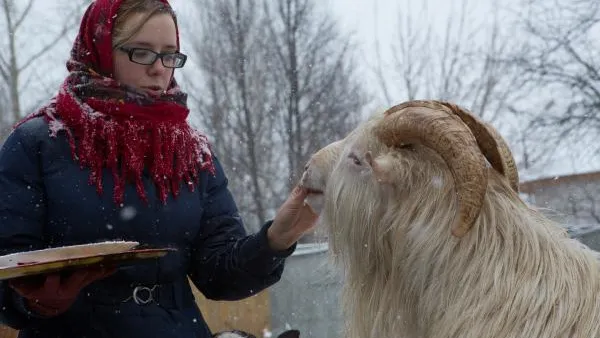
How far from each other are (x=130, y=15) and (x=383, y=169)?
1123 millimetres

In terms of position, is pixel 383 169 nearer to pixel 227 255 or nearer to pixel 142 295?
pixel 227 255

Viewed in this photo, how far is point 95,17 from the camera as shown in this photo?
9.09 feet

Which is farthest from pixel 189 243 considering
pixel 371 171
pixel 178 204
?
pixel 371 171

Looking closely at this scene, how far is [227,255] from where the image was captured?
2.82 m

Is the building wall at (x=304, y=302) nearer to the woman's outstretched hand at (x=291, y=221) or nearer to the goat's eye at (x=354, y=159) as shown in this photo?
the woman's outstretched hand at (x=291, y=221)

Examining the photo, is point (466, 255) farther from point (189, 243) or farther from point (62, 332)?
point (62, 332)

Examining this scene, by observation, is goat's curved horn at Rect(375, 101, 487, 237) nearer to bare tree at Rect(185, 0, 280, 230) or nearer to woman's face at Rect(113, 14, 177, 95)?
woman's face at Rect(113, 14, 177, 95)

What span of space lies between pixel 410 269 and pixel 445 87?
17548mm

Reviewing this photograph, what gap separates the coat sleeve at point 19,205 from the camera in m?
2.40

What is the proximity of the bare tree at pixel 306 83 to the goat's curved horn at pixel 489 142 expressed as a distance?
1500 centimetres

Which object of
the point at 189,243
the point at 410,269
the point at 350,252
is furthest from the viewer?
the point at 189,243

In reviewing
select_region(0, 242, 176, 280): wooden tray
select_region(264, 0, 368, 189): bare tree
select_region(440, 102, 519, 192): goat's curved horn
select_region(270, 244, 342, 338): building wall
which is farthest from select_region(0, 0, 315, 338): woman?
select_region(264, 0, 368, 189): bare tree

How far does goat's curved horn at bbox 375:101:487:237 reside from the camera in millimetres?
2166

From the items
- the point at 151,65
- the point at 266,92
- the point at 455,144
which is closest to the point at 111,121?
the point at 151,65
